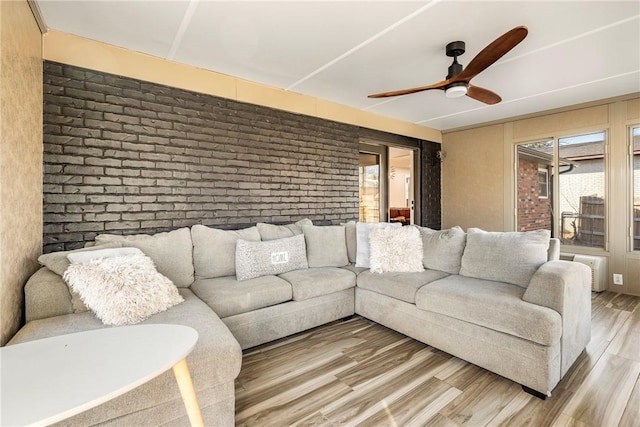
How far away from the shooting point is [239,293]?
231 cm

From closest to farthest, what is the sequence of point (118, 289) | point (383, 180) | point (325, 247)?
point (118, 289), point (325, 247), point (383, 180)

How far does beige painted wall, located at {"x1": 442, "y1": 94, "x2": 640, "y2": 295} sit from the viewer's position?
3846mm

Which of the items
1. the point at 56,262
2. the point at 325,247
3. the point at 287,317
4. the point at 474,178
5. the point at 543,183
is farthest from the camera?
the point at 474,178

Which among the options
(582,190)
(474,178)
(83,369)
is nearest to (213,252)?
(83,369)

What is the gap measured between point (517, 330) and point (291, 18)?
264 centimetres

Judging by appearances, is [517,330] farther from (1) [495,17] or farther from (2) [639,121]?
(2) [639,121]

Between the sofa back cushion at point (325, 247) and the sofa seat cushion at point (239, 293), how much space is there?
1.98ft

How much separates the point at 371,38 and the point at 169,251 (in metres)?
2.40

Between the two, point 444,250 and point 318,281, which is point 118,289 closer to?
point 318,281

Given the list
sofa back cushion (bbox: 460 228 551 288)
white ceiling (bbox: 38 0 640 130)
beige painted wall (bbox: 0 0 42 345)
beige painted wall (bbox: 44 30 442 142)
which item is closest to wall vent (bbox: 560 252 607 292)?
white ceiling (bbox: 38 0 640 130)

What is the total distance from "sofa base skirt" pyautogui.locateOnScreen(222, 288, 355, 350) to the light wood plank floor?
4.5 inches

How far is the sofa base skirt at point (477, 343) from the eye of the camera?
1.81 metres

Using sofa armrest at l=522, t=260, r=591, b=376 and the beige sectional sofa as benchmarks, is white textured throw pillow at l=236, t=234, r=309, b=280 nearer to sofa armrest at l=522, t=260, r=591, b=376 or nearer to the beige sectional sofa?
the beige sectional sofa

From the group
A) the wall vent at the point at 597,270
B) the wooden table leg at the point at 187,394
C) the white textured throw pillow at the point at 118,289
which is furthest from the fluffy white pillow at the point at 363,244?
the wall vent at the point at 597,270
